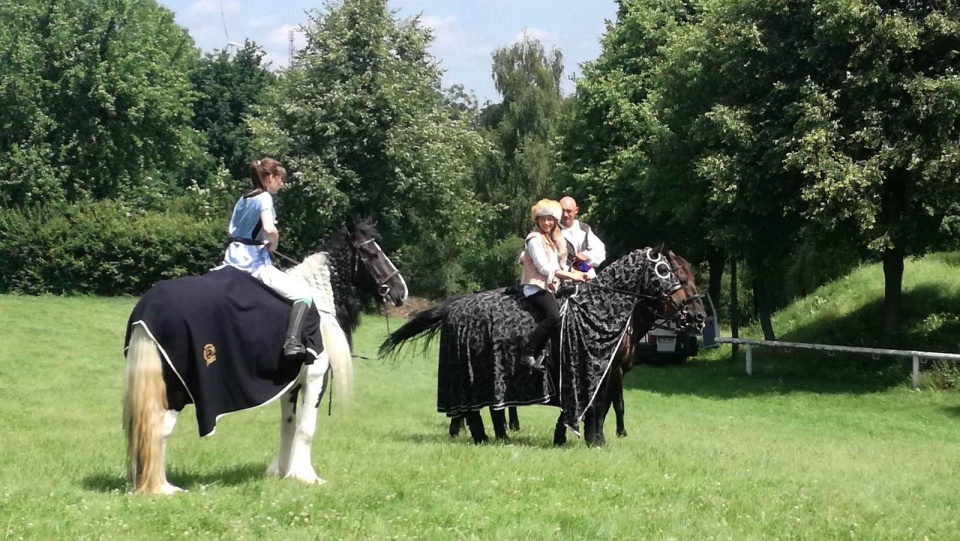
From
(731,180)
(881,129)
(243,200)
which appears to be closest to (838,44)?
(881,129)

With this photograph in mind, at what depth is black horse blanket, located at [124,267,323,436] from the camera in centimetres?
826

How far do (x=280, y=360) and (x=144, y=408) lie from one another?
120cm

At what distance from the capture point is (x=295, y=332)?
880cm

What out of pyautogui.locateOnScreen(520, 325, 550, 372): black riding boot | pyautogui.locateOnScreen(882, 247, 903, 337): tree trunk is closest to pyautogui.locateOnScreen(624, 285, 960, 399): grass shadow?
pyautogui.locateOnScreen(882, 247, 903, 337): tree trunk

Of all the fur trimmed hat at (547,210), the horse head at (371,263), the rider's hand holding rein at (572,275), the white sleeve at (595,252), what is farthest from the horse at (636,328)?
the horse head at (371,263)

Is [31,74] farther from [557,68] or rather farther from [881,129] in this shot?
[881,129]

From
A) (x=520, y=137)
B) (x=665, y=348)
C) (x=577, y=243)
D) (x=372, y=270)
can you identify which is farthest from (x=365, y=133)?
(x=372, y=270)

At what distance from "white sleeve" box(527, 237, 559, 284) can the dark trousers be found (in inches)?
12.5

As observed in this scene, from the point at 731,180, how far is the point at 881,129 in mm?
3802

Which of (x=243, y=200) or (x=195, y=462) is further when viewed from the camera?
(x=195, y=462)

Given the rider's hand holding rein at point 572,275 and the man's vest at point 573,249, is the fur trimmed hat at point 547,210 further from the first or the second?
the man's vest at point 573,249

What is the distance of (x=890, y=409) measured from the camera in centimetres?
2294

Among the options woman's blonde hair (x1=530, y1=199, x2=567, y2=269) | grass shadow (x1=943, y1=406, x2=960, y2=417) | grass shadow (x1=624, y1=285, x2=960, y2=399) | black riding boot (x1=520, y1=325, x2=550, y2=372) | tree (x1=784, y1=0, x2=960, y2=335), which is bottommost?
grass shadow (x1=943, y1=406, x2=960, y2=417)

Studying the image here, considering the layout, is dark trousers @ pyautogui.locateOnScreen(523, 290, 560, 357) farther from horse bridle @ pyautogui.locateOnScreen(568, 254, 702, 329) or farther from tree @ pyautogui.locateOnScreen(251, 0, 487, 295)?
tree @ pyautogui.locateOnScreen(251, 0, 487, 295)
